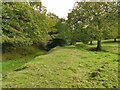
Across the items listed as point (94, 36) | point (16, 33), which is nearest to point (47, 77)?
point (16, 33)

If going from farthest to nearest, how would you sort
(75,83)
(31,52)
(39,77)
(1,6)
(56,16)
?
(56,16), (31,52), (39,77), (75,83), (1,6)

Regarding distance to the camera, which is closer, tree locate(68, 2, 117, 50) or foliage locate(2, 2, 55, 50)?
foliage locate(2, 2, 55, 50)

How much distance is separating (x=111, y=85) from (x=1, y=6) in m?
5.44

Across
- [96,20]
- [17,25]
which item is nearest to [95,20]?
[96,20]

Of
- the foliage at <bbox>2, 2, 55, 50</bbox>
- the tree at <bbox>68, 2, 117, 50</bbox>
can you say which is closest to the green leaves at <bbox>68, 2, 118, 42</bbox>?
the tree at <bbox>68, 2, 117, 50</bbox>

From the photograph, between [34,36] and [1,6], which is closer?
[1,6]

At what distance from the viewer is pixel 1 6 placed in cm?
894

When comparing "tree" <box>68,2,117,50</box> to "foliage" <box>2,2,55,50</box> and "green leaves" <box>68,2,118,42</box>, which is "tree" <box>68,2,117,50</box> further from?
"foliage" <box>2,2,55,50</box>

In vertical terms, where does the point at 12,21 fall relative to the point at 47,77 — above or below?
above

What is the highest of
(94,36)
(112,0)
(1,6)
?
(112,0)

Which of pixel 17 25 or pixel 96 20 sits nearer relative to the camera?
pixel 17 25

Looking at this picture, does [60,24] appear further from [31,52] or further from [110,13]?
[110,13]

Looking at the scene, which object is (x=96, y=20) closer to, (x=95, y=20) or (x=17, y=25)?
(x=95, y=20)

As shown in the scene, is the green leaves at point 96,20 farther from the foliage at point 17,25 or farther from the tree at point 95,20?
the foliage at point 17,25
